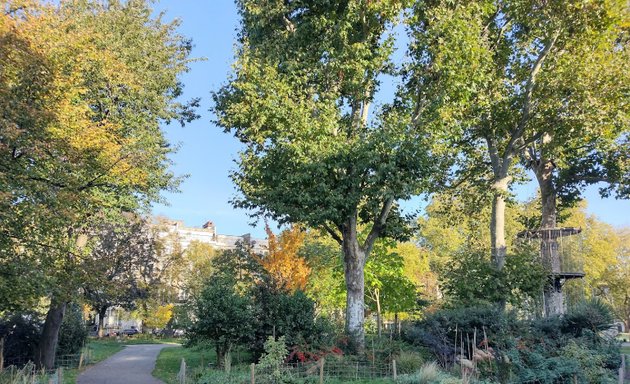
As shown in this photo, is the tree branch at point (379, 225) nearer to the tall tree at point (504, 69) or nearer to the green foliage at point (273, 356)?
the tall tree at point (504, 69)

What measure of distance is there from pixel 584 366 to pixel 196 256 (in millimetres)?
47040

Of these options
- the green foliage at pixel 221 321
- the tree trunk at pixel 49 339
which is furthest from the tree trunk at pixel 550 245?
the tree trunk at pixel 49 339

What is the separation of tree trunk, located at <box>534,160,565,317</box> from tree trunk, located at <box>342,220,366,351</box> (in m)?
9.94

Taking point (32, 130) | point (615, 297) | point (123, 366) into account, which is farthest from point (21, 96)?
point (615, 297)

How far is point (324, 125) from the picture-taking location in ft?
50.6

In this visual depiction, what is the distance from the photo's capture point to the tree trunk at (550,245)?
22.2 meters

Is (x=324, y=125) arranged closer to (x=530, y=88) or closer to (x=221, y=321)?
(x=221, y=321)

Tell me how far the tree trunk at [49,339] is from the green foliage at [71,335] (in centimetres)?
314

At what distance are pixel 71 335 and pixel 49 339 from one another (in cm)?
430

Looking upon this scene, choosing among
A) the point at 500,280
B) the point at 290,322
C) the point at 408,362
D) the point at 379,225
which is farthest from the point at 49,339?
the point at 500,280

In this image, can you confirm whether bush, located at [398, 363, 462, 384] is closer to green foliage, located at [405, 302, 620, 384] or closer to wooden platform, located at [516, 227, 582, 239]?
green foliage, located at [405, 302, 620, 384]

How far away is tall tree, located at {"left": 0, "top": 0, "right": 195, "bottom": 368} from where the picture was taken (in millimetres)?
11009

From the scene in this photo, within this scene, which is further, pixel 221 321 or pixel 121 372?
pixel 121 372

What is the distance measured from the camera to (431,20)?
15.9 metres
